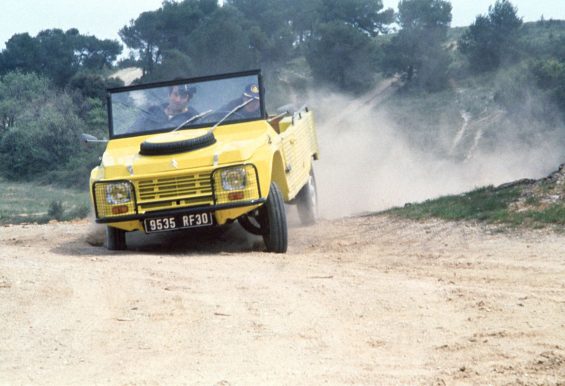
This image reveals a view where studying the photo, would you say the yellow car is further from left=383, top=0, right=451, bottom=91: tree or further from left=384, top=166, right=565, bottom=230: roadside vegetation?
left=383, top=0, right=451, bottom=91: tree

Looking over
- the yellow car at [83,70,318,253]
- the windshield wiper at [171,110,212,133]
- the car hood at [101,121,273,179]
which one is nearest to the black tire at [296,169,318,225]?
the yellow car at [83,70,318,253]

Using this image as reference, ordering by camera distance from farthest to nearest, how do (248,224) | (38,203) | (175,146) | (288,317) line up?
(38,203), (248,224), (175,146), (288,317)

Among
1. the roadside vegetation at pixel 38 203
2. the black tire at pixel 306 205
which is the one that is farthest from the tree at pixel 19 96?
the black tire at pixel 306 205

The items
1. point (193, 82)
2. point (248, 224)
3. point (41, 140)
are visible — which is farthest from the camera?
point (41, 140)

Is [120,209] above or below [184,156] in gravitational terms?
below

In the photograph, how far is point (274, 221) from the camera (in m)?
9.38

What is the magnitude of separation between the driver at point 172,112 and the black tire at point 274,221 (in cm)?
182

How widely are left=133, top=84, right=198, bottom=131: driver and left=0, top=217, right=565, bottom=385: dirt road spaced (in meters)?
1.90

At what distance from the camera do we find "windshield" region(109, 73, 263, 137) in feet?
35.1

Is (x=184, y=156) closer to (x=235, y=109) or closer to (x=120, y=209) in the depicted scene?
(x=120, y=209)

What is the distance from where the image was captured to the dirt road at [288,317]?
4.82 m

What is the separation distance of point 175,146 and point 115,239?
1.30 metres

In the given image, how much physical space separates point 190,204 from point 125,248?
1308 mm

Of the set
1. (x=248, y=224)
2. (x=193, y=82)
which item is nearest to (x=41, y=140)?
(x=193, y=82)
